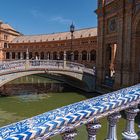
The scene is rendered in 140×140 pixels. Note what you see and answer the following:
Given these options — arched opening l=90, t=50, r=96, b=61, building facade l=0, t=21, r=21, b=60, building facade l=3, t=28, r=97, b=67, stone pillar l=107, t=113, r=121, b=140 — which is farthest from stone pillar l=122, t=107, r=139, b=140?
building facade l=0, t=21, r=21, b=60

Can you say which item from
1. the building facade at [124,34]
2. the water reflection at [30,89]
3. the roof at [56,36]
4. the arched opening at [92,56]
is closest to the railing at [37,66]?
the water reflection at [30,89]

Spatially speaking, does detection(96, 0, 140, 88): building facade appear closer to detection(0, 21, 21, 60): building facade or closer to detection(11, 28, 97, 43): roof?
detection(11, 28, 97, 43): roof

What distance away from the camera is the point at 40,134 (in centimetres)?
213

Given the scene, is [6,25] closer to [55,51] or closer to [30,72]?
[55,51]

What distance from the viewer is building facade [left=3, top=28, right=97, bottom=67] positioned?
45281 mm

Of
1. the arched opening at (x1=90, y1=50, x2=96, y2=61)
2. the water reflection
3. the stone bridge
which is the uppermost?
the arched opening at (x1=90, y1=50, x2=96, y2=61)

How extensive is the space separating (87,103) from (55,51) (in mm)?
51416

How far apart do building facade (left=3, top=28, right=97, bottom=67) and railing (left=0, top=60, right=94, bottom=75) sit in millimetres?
14559

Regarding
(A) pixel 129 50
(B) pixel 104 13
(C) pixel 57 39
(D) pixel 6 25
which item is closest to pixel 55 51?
(C) pixel 57 39

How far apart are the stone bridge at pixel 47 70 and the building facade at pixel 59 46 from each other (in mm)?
14387

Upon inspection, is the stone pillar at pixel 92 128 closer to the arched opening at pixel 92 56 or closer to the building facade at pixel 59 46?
the building facade at pixel 59 46

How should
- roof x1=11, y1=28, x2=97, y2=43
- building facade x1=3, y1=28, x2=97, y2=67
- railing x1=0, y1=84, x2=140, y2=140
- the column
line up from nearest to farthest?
railing x1=0, y1=84, x2=140, y2=140
the column
building facade x1=3, y1=28, x2=97, y2=67
roof x1=11, y1=28, x2=97, y2=43

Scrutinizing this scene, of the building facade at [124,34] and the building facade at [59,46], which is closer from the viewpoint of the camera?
the building facade at [124,34]

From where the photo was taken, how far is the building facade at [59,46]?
45281mm
